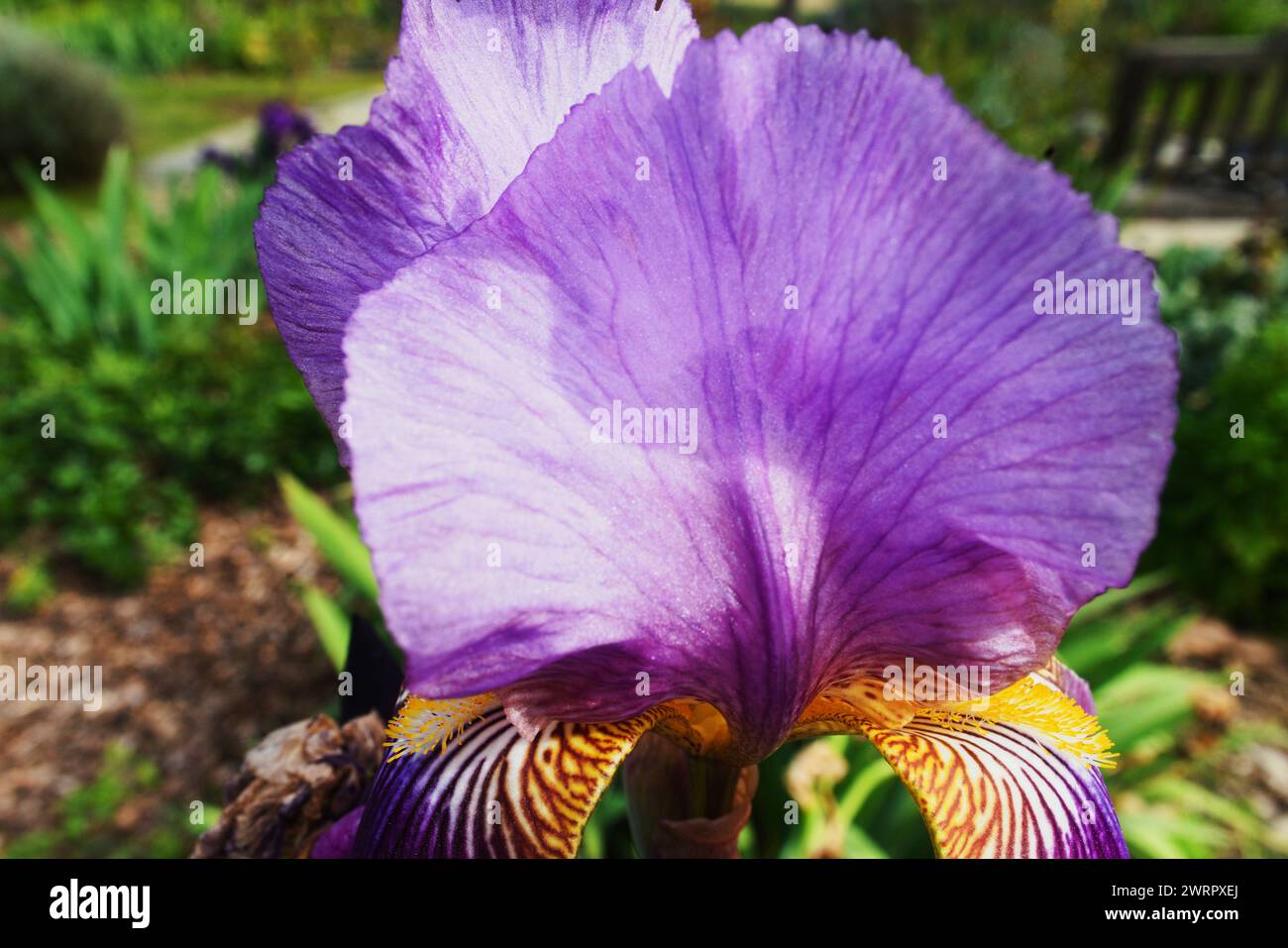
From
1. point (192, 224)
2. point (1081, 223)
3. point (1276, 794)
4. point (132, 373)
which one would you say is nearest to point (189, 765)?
point (132, 373)

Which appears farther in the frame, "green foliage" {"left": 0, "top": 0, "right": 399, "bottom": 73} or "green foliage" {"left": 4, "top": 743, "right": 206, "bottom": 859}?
"green foliage" {"left": 0, "top": 0, "right": 399, "bottom": 73}

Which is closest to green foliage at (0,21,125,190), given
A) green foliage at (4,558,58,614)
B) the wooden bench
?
green foliage at (4,558,58,614)

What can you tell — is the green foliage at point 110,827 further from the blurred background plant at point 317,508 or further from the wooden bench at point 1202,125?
the wooden bench at point 1202,125

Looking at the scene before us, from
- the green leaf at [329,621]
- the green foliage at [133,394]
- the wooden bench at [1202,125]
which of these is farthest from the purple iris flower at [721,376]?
the wooden bench at [1202,125]

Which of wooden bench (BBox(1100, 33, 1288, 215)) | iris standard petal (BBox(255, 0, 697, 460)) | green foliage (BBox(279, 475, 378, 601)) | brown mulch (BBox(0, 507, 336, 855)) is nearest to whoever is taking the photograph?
iris standard petal (BBox(255, 0, 697, 460))

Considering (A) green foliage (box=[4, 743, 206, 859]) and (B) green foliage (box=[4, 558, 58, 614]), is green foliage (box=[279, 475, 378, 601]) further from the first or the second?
(B) green foliage (box=[4, 558, 58, 614])
